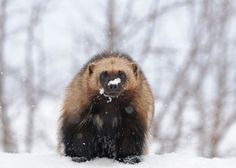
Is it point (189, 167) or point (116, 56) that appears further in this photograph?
point (116, 56)

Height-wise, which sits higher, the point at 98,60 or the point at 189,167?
the point at 98,60

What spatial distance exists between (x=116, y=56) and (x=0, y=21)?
411 inches

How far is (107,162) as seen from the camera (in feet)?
15.2

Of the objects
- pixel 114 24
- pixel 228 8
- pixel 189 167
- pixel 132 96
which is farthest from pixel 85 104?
pixel 228 8

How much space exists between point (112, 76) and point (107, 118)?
0.34 m

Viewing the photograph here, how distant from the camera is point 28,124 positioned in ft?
50.3

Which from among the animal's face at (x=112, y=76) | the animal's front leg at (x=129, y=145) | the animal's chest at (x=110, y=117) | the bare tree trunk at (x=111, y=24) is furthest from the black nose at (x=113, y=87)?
the bare tree trunk at (x=111, y=24)

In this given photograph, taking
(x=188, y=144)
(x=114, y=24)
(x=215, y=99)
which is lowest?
(x=188, y=144)

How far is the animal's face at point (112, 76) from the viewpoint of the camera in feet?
14.6

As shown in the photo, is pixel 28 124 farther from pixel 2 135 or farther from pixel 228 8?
pixel 228 8

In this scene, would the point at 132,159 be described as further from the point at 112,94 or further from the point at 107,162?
the point at 112,94

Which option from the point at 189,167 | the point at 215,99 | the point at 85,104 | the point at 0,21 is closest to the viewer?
the point at 189,167

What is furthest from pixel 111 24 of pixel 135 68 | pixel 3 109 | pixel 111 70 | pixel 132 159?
pixel 132 159

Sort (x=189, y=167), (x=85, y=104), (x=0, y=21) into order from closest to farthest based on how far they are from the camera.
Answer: (x=189, y=167), (x=85, y=104), (x=0, y=21)
